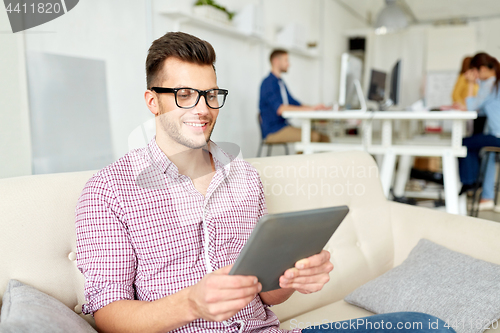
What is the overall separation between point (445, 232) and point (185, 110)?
106 cm

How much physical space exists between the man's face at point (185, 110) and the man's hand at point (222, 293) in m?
0.40

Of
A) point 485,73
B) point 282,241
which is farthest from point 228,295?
point 485,73

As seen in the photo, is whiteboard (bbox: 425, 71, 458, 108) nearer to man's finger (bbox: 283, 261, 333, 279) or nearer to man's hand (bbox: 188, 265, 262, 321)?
man's finger (bbox: 283, 261, 333, 279)

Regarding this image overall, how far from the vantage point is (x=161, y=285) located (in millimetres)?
869

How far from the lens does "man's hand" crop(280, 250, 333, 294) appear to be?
757 millimetres

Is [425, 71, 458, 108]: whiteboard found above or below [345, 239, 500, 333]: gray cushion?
above

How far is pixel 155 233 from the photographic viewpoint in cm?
87

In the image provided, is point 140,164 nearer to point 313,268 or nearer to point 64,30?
point 313,268

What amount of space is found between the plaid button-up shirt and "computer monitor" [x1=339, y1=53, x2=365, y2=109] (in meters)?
2.47

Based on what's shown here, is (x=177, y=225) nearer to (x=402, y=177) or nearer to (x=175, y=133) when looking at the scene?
(x=175, y=133)

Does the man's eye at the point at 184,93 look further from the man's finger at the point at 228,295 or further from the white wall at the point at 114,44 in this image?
the white wall at the point at 114,44

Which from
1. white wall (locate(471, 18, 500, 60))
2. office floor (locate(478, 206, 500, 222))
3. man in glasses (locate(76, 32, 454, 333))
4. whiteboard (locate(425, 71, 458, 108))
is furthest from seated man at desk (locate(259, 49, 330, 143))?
white wall (locate(471, 18, 500, 60))

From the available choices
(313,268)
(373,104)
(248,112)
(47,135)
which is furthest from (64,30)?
(373,104)

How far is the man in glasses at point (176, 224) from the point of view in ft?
2.46
